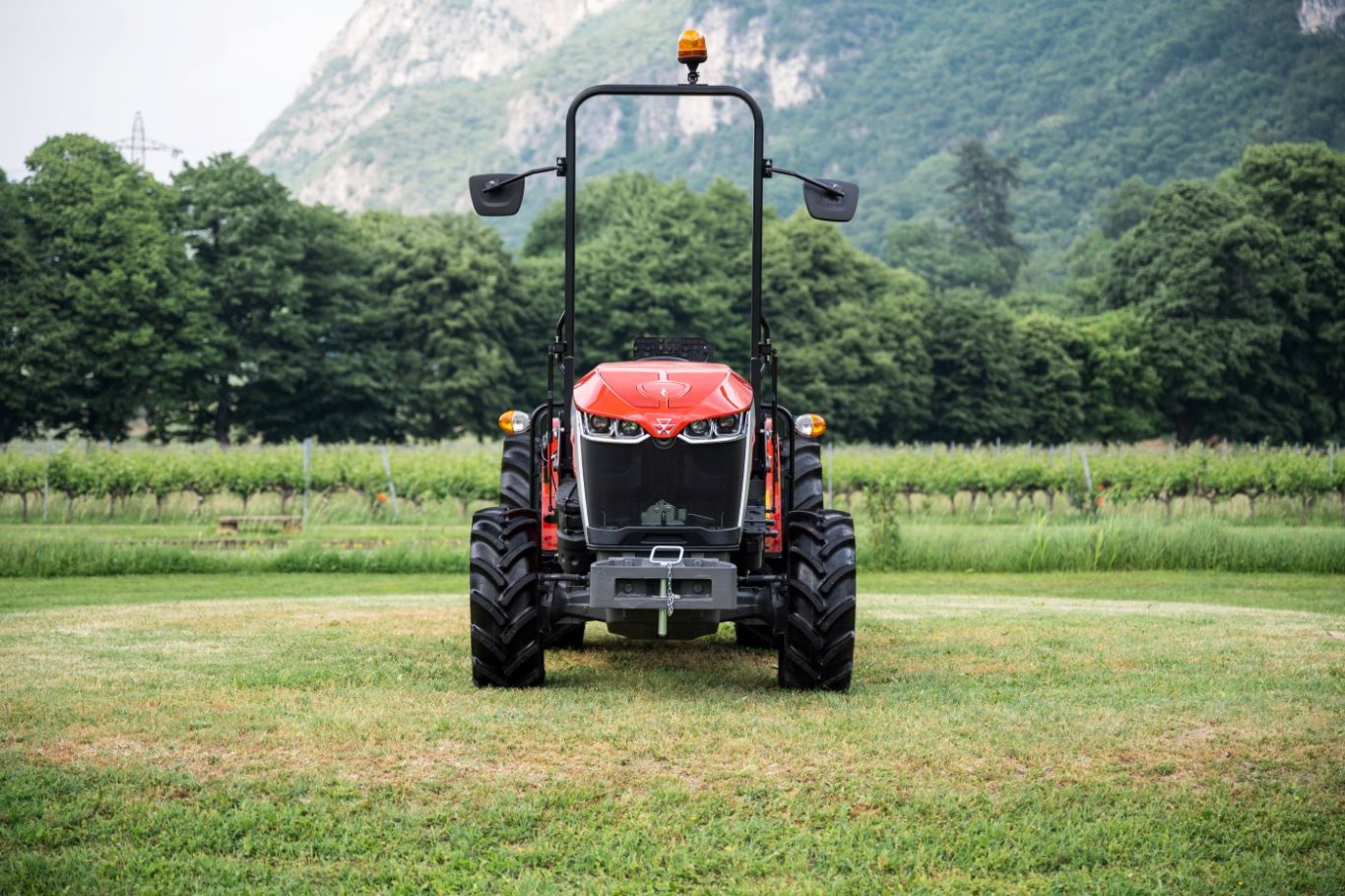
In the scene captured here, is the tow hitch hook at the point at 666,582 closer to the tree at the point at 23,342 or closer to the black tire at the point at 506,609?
the black tire at the point at 506,609

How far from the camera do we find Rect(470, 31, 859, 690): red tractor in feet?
31.9

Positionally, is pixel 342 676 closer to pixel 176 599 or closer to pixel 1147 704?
pixel 1147 704

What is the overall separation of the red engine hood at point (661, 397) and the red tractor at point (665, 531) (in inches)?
0.4

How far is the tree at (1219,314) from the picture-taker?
75.6 meters

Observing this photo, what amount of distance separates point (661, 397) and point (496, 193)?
5.94 feet

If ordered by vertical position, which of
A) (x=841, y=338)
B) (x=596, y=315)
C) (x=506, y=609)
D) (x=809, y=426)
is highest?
(x=596, y=315)

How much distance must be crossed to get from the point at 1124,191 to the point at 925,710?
133m

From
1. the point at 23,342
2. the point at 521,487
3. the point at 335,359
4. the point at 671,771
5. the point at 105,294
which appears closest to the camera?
the point at 671,771

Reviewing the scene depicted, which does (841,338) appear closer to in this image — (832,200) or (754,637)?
(754,637)

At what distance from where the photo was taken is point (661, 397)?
987 cm

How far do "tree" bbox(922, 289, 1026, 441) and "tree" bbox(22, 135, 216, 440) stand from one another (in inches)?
Result: 1372

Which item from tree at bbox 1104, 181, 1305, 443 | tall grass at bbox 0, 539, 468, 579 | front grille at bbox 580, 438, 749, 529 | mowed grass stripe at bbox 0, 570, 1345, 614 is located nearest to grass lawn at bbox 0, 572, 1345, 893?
front grille at bbox 580, 438, 749, 529

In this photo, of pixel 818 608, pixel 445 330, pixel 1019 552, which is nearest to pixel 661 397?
pixel 818 608

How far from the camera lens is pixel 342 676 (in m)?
10.8
